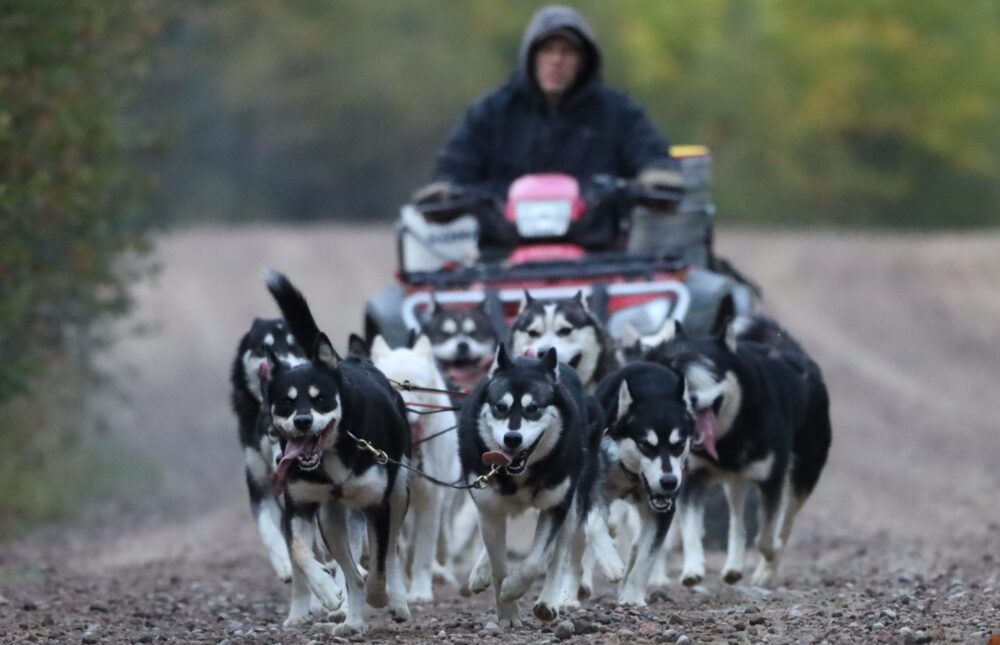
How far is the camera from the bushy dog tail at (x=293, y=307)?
8.40 metres

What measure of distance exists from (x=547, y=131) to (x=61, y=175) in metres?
4.14

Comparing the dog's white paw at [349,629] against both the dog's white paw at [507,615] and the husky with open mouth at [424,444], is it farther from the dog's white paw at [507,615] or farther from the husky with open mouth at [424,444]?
the husky with open mouth at [424,444]

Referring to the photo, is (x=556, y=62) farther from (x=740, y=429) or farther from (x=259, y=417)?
(x=259, y=417)

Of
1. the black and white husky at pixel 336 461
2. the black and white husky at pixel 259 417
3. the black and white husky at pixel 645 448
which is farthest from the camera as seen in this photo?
the black and white husky at pixel 259 417

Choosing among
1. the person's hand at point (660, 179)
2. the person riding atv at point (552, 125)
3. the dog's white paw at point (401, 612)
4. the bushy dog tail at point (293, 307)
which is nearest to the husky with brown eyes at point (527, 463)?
the dog's white paw at point (401, 612)

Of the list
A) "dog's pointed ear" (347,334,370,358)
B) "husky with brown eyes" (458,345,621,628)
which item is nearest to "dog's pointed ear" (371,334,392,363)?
"dog's pointed ear" (347,334,370,358)

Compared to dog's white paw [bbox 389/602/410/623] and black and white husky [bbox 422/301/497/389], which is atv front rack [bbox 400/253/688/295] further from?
dog's white paw [bbox 389/602/410/623]

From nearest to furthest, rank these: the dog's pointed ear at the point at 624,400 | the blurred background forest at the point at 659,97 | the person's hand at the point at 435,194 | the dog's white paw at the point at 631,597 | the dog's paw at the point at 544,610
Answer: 1. the dog's paw at the point at 544,610
2. the dog's pointed ear at the point at 624,400
3. the dog's white paw at the point at 631,597
4. the person's hand at the point at 435,194
5. the blurred background forest at the point at 659,97

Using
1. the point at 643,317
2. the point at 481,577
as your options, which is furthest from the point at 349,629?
the point at 643,317

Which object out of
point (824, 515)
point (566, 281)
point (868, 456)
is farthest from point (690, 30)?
point (566, 281)

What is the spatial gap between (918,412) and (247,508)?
9333mm

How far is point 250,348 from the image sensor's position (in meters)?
9.34

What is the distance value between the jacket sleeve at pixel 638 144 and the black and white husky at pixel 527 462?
3584mm

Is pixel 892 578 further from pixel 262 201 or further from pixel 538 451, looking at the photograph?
pixel 262 201
